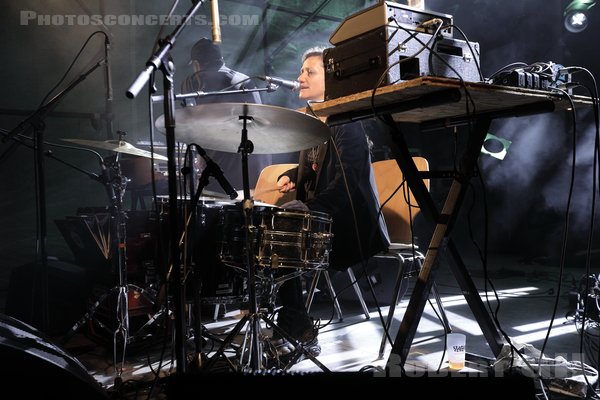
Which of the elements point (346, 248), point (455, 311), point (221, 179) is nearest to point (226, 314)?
point (346, 248)

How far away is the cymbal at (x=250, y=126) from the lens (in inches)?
71.0

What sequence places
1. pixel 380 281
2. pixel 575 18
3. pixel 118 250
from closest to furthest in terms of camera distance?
pixel 118 250, pixel 380 281, pixel 575 18

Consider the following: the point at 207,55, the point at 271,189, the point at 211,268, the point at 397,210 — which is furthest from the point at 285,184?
the point at 207,55

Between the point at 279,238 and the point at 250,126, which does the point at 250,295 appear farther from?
the point at 250,126

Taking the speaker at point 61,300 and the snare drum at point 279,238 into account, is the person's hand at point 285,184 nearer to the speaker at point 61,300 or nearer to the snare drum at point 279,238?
the snare drum at point 279,238

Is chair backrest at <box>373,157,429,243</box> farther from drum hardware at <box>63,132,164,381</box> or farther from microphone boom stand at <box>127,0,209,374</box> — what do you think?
microphone boom stand at <box>127,0,209,374</box>

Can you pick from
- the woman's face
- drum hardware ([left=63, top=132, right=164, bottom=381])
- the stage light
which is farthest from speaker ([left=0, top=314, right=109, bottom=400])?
the stage light

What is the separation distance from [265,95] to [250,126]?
412 cm

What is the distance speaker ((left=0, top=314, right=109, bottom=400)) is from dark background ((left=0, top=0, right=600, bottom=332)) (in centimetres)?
394

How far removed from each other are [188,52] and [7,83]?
6.82 ft

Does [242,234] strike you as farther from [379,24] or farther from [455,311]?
[455,311]

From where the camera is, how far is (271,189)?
3473mm

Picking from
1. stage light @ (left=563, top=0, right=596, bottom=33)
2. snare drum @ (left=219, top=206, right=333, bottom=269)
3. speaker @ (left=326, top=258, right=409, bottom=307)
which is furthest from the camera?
stage light @ (left=563, top=0, right=596, bottom=33)

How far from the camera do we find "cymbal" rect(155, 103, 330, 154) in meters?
1.80
